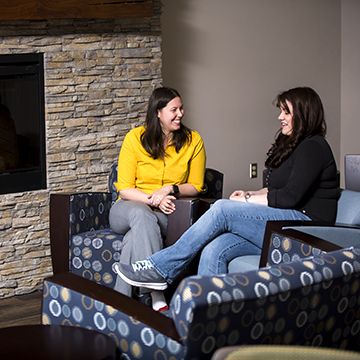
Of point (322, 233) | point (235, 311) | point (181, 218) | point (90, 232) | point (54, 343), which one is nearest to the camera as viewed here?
point (235, 311)

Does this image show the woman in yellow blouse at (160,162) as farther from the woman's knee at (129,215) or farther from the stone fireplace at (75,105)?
the stone fireplace at (75,105)

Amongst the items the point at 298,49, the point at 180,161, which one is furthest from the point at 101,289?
the point at 298,49

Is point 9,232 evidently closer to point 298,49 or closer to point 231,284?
point 231,284

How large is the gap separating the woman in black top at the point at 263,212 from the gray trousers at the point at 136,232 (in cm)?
12

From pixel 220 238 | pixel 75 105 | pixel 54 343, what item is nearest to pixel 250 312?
pixel 54 343

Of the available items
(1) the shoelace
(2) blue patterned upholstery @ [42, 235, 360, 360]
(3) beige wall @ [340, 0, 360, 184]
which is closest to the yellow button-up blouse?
(1) the shoelace

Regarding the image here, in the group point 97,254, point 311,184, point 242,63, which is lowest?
point 97,254

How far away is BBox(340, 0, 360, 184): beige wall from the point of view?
505 centimetres

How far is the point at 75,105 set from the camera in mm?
2939

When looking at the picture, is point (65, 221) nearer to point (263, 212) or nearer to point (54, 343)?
point (263, 212)

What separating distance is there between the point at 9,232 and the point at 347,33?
163 inches

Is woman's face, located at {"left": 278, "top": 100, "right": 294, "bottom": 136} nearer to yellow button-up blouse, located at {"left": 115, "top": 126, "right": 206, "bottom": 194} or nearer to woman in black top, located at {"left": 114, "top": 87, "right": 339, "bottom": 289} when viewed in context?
woman in black top, located at {"left": 114, "top": 87, "right": 339, "bottom": 289}

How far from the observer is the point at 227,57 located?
4117 mm

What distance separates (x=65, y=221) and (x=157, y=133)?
694 mm
